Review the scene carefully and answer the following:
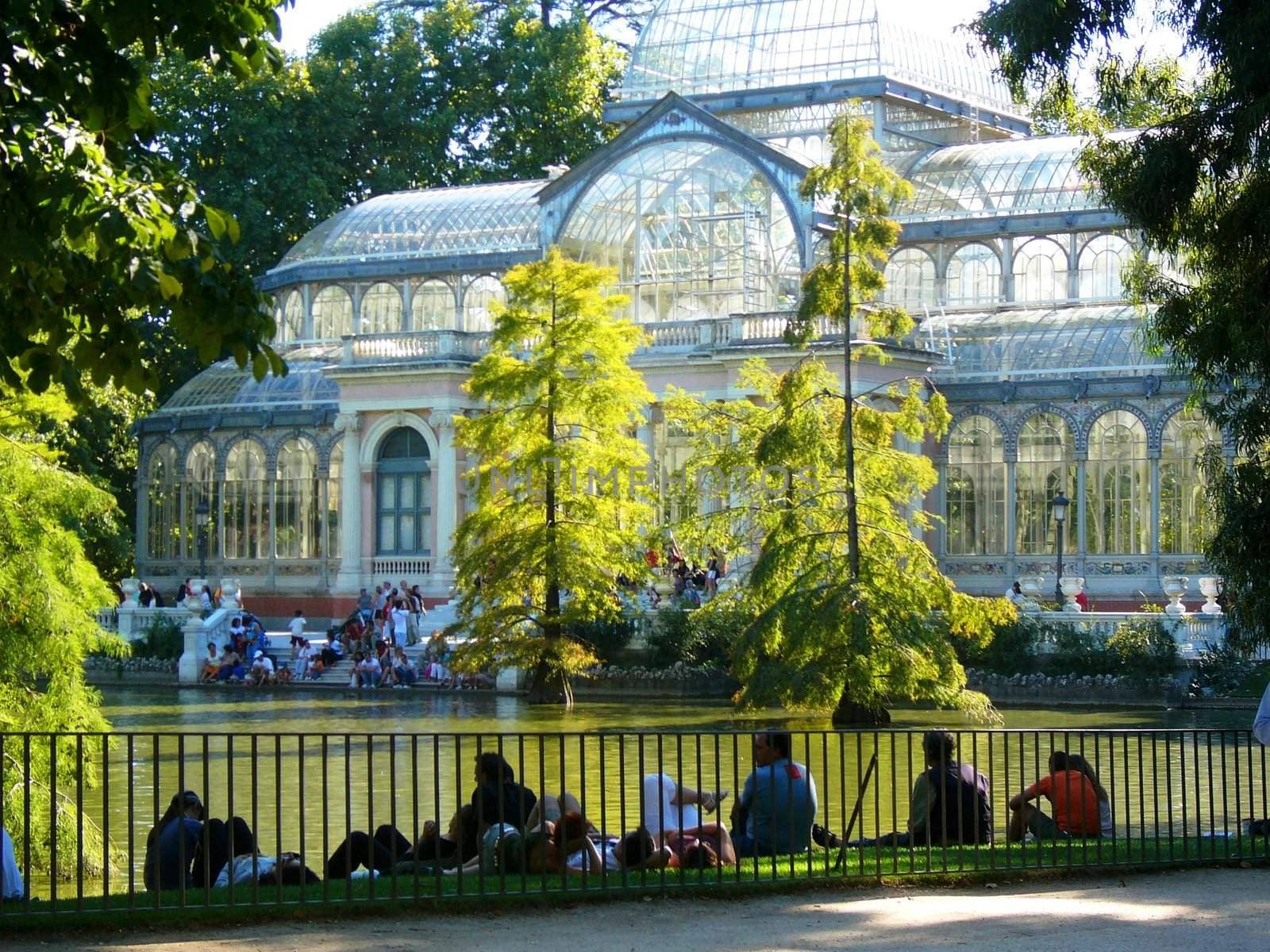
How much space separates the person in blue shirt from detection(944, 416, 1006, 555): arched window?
1096 inches

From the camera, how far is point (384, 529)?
4509 centimetres

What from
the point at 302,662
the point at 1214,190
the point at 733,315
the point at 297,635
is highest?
the point at 733,315

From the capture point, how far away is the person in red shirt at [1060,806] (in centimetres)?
1416

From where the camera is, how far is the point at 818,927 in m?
11.0

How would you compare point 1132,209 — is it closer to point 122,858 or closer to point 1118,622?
point 122,858

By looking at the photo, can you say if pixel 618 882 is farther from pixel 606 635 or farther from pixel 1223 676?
pixel 606 635

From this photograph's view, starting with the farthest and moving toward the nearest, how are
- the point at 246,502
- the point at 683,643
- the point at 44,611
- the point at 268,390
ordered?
the point at 268,390 → the point at 246,502 → the point at 683,643 → the point at 44,611

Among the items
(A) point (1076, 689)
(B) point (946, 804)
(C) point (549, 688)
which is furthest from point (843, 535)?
(B) point (946, 804)

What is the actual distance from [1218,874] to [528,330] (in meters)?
20.2

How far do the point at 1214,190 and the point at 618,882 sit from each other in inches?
346

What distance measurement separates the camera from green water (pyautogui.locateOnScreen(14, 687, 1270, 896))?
14.0m

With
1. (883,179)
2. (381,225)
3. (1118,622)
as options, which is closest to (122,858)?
(883,179)

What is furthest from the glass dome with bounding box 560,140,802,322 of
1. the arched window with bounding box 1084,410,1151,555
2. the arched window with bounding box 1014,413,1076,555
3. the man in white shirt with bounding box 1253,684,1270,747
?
the man in white shirt with bounding box 1253,684,1270,747

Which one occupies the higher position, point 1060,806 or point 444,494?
point 444,494
